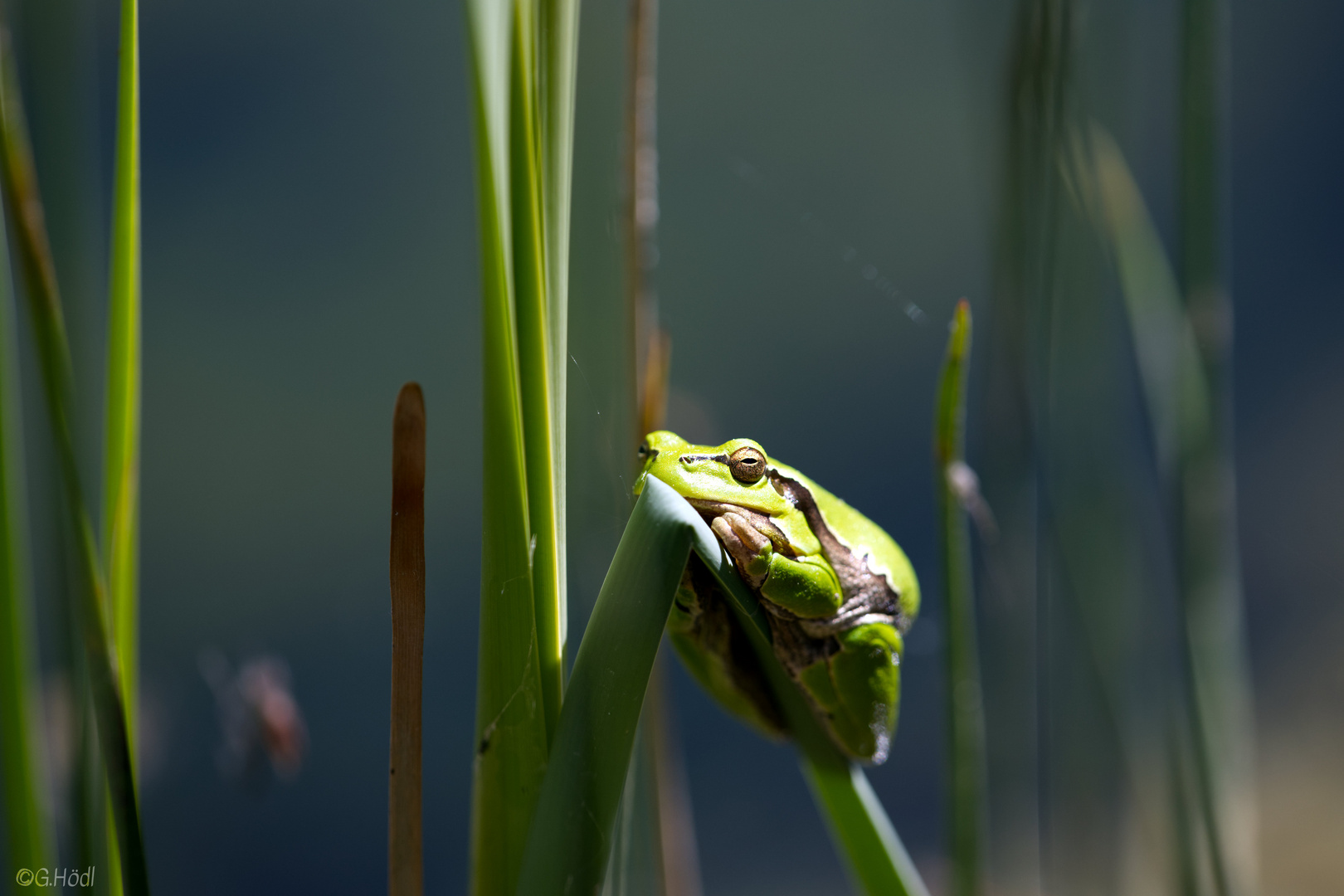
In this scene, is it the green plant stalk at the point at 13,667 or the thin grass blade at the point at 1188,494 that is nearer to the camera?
the green plant stalk at the point at 13,667

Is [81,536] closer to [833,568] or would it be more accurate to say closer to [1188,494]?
[833,568]

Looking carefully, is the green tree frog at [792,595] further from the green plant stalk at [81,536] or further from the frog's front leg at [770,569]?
the green plant stalk at [81,536]

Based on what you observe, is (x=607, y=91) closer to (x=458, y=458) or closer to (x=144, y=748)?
(x=144, y=748)

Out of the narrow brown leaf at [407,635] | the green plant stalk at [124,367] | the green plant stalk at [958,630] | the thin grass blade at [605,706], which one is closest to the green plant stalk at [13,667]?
the green plant stalk at [124,367]

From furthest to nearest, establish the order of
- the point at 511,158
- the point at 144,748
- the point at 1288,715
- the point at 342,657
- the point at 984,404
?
the point at 342,657, the point at 1288,715, the point at 144,748, the point at 984,404, the point at 511,158

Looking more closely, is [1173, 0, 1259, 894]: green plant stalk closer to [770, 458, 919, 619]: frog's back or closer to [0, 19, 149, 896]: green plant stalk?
[770, 458, 919, 619]: frog's back

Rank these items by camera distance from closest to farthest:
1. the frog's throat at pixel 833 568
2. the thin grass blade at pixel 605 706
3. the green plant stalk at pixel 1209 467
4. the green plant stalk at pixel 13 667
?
the thin grass blade at pixel 605 706
the green plant stalk at pixel 13 667
the frog's throat at pixel 833 568
the green plant stalk at pixel 1209 467

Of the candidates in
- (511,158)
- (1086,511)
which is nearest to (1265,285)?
(1086,511)

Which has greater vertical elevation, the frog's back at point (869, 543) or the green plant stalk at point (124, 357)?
the green plant stalk at point (124, 357)
